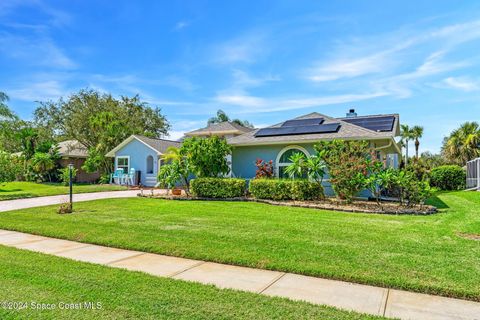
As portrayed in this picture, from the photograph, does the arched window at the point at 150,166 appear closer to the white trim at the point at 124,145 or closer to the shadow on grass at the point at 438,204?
the white trim at the point at 124,145

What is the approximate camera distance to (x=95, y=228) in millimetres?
7684

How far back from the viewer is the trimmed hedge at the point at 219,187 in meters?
14.2

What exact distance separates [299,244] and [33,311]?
4320 mm

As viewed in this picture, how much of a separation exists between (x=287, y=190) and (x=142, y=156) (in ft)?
46.1

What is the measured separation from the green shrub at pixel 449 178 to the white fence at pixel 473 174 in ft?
1.43

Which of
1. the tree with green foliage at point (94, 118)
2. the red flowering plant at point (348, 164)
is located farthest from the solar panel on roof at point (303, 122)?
the tree with green foliage at point (94, 118)

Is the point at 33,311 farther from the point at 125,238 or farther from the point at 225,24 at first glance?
the point at 225,24

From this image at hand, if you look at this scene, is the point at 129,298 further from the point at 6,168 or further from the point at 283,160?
the point at 6,168

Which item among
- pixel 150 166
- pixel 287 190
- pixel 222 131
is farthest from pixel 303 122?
pixel 150 166

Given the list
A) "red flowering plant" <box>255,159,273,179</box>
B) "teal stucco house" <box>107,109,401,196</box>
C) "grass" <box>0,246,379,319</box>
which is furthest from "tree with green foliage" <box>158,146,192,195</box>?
"grass" <box>0,246,379,319</box>

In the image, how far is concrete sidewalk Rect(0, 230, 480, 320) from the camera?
3441mm

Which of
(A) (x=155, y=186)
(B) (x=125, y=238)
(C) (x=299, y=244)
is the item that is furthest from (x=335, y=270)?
(A) (x=155, y=186)

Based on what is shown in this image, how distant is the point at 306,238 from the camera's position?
6527 mm

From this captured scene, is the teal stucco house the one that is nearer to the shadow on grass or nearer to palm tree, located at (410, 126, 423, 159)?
the shadow on grass
